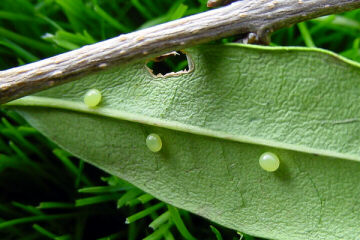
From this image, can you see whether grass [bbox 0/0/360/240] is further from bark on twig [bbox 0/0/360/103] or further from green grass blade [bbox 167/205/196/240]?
bark on twig [bbox 0/0/360/103]

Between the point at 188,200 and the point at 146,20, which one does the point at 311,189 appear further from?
the point at 146,20

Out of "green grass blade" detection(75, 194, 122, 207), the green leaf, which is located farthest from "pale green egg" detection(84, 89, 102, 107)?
"green grass blade" detection(75, 194, 122, 207)

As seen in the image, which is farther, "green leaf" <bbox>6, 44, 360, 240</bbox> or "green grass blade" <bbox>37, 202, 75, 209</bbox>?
"green grass blade" <bbox>37, 202, 75, 209</bbox>

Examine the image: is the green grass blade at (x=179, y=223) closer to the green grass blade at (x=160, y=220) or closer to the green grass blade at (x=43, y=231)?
the green grass blade at (x=160, y=220)

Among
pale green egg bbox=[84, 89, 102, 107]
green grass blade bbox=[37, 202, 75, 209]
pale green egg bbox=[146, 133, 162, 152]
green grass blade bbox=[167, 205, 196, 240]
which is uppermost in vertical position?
pale green egg bbox=[84, 89, 102, 107]

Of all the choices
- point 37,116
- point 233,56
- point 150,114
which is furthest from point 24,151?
point 233,56

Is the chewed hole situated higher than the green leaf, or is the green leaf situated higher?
the chewed hole

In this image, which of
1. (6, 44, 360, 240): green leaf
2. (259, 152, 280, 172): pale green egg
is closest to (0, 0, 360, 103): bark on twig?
(6, 44, 360, 240): green leaf

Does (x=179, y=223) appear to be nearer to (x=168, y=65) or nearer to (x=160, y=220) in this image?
(x=160, y=220)
